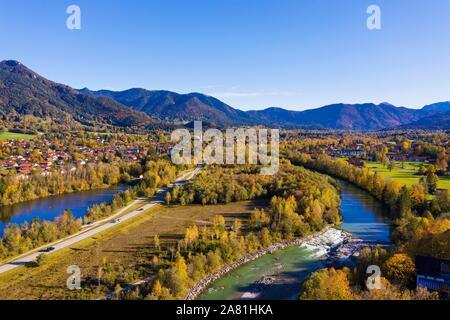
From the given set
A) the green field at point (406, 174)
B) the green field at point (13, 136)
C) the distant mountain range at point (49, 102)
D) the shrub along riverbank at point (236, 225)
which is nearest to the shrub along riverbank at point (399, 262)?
the shrub along riverbank at point (236, 225)

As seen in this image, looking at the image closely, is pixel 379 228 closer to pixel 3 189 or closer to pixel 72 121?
pixel 3 189

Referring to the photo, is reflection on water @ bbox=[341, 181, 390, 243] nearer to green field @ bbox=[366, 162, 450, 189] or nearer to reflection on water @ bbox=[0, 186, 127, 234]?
green field @ bbox=[366, 162, 450, 189]

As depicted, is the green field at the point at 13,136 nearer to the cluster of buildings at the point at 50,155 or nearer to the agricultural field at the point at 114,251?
the cluster of buildings at the point at 50,155

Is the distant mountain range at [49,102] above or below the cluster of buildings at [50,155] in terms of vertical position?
above

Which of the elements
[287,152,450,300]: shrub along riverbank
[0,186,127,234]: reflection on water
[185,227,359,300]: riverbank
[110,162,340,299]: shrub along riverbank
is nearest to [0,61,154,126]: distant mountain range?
[0,186,127,234]: reflection on water

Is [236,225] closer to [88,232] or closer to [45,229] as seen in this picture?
[88,232]

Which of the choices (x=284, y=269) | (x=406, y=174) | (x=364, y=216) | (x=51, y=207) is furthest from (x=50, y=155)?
(x=406, y=174)
